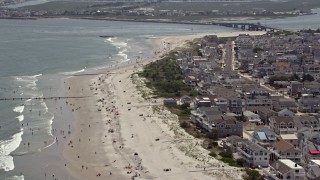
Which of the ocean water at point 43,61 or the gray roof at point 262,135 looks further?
the ocean water at point 43,61

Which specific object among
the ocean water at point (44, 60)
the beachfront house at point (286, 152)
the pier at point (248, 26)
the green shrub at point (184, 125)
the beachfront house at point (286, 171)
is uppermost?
the beachfront house at point (286, 171)

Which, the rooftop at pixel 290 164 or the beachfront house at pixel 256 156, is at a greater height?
the rooftop at pixel 290 164

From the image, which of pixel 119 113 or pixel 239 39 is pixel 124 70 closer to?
pixel 119 113

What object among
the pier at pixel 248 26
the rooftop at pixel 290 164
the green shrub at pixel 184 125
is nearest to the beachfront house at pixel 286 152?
the rooftop at pixel 290 164

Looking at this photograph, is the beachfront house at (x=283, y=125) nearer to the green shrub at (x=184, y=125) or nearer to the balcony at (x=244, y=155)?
the balcony at (x=244, y=155)

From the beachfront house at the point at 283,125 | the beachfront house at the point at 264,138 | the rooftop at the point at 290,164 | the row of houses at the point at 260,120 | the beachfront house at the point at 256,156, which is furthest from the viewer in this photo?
the beachfront house at the point at 283,125

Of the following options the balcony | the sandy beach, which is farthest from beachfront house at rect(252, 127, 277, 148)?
the sandy beach

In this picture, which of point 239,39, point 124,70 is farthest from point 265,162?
point 239,39
